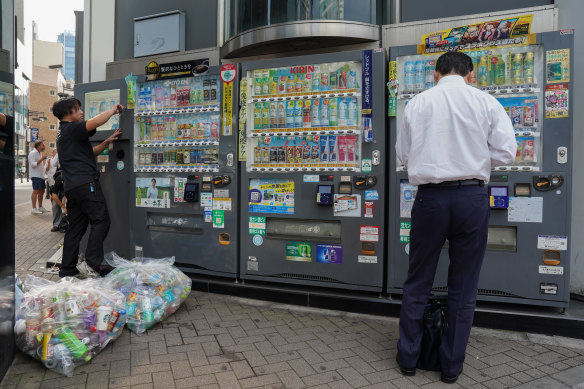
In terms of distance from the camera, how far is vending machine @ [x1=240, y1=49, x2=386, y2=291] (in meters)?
3.71

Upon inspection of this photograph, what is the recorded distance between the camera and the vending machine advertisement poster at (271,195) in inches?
157

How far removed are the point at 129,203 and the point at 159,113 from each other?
4.01ft

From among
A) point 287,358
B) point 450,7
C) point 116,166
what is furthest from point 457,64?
point 116,166

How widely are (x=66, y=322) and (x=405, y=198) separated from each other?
295 cm

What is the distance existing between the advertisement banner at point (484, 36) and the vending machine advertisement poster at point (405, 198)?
1.24 metres

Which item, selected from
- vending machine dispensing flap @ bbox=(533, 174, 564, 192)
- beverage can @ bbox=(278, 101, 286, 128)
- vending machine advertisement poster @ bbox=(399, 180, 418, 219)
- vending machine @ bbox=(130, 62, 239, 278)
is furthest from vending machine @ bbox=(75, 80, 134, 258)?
vending machine dispensing flap @ bbox=(533, 174, 564, 192)

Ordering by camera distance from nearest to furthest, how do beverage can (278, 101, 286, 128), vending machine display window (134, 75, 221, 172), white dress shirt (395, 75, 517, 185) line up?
white dress shirt (395, 75, 517, 185)
beverage can (278, 101, 286, 128)
vending machine display window (134, 75, 221, 172)

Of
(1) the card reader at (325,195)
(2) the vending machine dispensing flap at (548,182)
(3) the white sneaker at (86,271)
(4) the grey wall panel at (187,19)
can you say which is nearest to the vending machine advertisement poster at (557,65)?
(2) the vending machine dispensing flap at (548,182)

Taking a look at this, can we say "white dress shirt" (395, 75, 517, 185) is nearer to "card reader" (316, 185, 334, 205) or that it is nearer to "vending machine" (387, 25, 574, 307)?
"vending machine" (387, 25, 574, 307)

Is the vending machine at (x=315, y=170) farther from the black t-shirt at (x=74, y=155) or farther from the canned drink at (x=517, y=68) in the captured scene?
the black t-shirt at (x=74, y=155)

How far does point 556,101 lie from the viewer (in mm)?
3260

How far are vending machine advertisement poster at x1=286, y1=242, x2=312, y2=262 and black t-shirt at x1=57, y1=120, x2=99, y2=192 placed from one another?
227 centimetres

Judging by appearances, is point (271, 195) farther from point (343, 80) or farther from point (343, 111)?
point (343, 80)

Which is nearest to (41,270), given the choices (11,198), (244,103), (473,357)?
(11,198)
